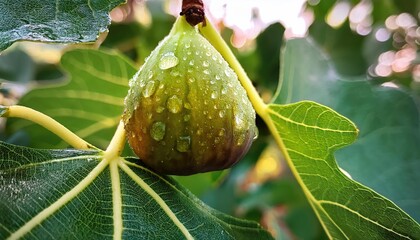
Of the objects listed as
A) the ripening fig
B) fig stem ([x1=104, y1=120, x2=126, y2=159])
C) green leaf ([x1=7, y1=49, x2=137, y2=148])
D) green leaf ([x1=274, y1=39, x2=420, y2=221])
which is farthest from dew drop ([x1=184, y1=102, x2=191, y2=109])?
green leaf ([x1=7, y1=49, x2=137, y2=148])

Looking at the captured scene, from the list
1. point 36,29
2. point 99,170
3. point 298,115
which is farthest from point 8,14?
point 298,115

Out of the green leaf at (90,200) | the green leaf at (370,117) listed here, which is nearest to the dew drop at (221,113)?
the green leaf at (90,200)

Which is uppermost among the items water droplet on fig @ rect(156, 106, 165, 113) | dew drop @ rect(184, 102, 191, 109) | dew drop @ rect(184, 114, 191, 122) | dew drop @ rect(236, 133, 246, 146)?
dew drop @ rect(184, 102, 191, 109)

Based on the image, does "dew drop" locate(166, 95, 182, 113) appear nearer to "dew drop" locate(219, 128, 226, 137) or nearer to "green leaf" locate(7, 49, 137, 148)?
"dew drop" locate(219, 128, 226, 137)

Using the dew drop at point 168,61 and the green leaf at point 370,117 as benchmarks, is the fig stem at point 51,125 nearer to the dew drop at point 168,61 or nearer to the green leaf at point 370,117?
the dew drop at point 168,61

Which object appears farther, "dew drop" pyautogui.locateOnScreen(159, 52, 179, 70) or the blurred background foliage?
the blurred background foliage
